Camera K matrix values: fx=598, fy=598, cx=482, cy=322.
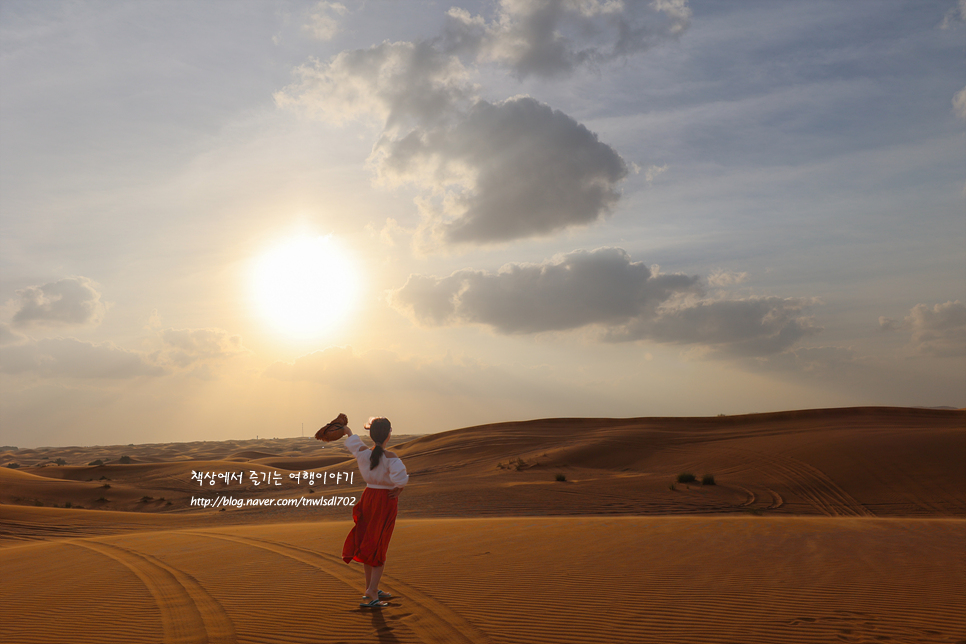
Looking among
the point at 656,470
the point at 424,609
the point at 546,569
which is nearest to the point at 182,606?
the point at 424,609

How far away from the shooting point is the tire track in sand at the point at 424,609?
575cm

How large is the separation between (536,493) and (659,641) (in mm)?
17010

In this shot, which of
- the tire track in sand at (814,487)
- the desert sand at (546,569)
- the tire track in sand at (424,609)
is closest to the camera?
the tire track in sand at (424,609)

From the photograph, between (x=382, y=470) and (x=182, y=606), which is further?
(x=182, y=606)

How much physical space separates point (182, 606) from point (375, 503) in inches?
98.7

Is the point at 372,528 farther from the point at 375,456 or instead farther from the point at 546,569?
the point at 546,569

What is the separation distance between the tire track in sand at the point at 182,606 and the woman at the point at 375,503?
1.42m

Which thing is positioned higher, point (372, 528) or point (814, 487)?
point (372, 528)

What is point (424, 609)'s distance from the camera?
21.6 feet

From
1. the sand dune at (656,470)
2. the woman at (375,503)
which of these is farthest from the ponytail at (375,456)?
the sand dune at (656,470)

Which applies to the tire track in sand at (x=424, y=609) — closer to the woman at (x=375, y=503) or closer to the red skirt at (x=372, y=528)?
the woman at (x=375, y=503)

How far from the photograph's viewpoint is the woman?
6.60m

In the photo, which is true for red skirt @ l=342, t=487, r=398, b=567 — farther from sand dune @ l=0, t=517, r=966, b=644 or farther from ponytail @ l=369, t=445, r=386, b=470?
sand dune @ l=0, t=517, r=966, b=644

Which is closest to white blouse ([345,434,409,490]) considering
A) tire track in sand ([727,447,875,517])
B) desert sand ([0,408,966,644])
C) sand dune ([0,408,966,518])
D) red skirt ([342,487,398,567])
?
red skirt ([342,487,398,567])
